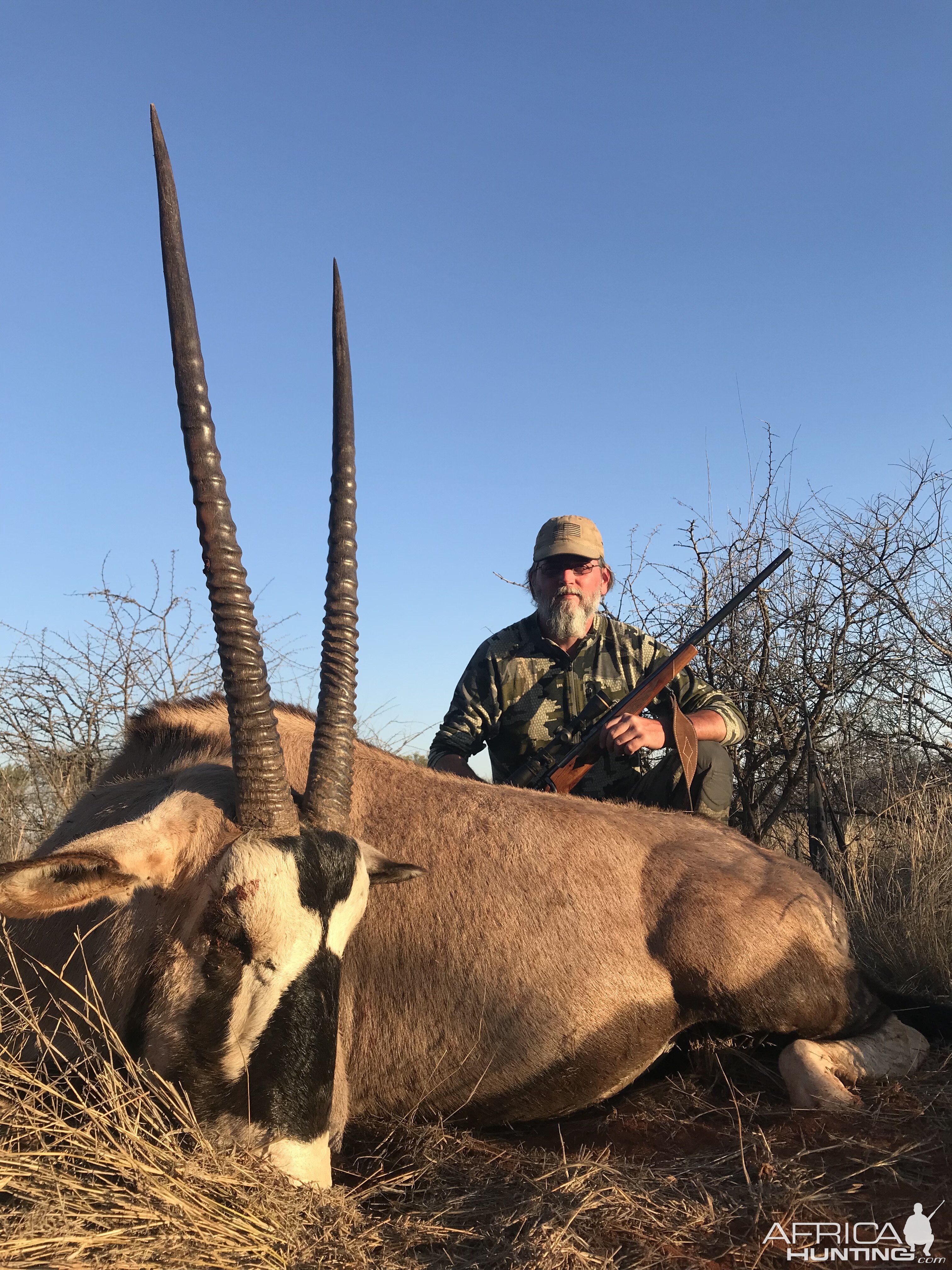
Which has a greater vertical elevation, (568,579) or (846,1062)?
(568,579)

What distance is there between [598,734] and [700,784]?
76 centimetres

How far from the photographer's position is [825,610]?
8.85m

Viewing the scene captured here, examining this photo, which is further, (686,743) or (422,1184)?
(686,743)

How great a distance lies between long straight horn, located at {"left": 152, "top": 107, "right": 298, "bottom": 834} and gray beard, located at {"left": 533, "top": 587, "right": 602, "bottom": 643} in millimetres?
3911

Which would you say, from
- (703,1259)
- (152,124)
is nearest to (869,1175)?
(703,1259)

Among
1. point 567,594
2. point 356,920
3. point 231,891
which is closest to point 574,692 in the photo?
point 567,594

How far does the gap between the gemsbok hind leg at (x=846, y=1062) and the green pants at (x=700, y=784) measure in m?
1.83

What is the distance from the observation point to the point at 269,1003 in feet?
9.23

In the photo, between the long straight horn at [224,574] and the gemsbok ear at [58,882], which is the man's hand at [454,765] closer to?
the long straight horn at [224,574]

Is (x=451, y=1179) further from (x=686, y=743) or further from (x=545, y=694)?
(x=545, y=694)

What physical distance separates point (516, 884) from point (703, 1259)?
175 centimetres

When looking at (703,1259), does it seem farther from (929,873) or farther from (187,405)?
(929,873)

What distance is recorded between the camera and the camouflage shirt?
21.6 feet

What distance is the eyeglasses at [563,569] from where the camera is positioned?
7148 millimetres
